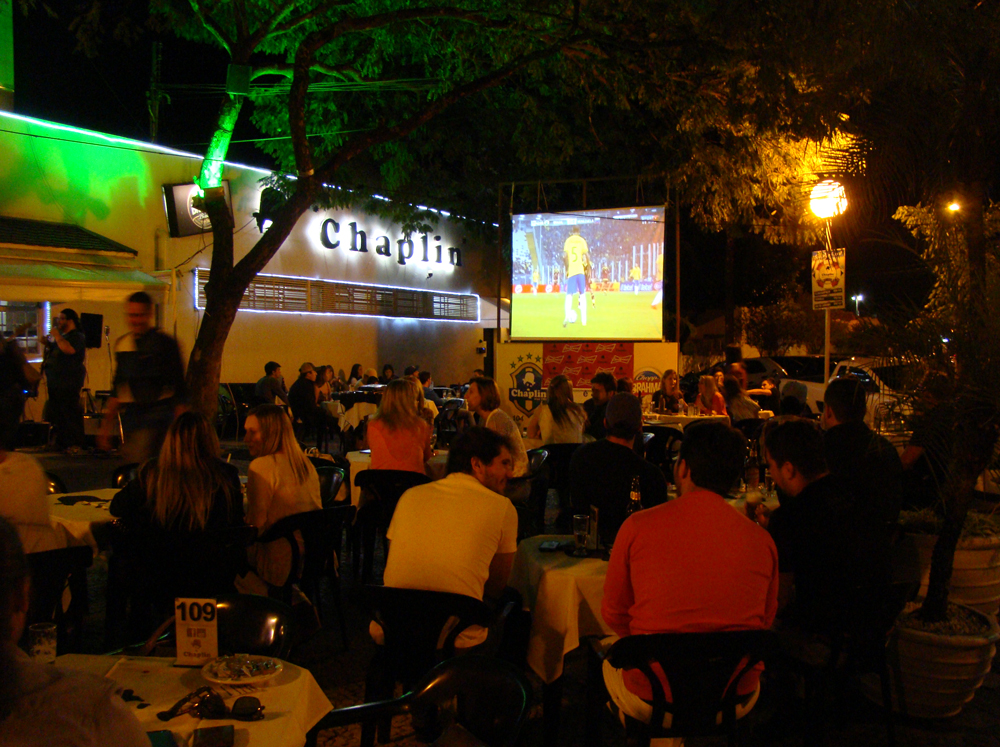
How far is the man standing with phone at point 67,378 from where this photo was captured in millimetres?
11000

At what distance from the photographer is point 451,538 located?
338 cm

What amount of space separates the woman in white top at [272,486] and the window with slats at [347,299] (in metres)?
11.0

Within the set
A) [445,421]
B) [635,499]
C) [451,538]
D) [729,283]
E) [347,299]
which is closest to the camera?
[451,538]

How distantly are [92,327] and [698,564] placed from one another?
1316cm

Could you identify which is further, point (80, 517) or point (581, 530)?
point (80, 517)

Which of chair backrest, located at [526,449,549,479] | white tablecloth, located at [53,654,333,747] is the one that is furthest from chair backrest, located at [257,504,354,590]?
chair backrest, located at [526,449,549,479]

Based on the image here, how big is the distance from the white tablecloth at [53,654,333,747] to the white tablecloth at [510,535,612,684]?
1.48 metres

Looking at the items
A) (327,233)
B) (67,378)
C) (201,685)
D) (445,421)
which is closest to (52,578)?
(201,685)

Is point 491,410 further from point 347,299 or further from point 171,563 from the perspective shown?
point 347,299

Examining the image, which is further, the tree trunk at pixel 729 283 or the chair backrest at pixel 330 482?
the tree trunk at pixel 729 283

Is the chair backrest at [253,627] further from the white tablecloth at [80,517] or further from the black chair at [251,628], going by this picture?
the white tablecloth at [80,517]

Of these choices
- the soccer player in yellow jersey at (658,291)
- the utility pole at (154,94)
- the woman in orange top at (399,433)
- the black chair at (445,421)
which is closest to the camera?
the woman in orange top at (399,433)

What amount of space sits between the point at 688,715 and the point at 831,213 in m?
7.27

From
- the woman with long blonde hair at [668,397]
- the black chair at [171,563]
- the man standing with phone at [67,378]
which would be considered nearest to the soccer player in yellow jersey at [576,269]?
the woman with long blonde hair at [668,397]
